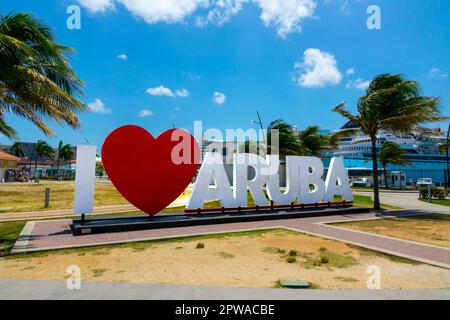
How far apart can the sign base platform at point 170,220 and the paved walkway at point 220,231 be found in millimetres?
357

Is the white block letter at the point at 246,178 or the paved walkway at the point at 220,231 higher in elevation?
the white block letter at the point at 246,178

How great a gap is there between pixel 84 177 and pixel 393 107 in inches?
680

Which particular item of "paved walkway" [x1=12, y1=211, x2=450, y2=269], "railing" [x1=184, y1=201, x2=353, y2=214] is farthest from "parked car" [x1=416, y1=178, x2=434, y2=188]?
"paved walkway" [x1=12, y1=211, x2=450, y2=269]

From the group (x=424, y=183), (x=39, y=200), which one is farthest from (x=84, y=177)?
(x=424, y=183)

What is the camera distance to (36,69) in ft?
32.6

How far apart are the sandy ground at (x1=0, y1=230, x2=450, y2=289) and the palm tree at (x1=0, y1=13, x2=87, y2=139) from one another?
17.7ft

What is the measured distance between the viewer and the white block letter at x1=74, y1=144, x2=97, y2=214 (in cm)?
1100

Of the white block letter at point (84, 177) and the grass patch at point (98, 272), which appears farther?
the white block letter at point (84, 177)

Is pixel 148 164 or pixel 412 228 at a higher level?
pixel 148 164

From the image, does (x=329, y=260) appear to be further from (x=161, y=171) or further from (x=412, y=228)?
(x=161, y=171)

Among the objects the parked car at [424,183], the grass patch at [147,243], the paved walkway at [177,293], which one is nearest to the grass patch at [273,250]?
the grass patch at [147,243]

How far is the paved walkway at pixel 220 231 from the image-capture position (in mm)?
8039

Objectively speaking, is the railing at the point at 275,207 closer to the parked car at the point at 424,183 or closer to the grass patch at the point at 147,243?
the grass patch at the point at 147,243

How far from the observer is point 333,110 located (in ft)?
63.9
